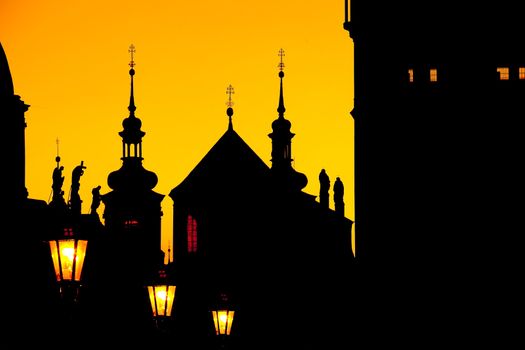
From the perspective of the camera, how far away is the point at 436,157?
285 ft

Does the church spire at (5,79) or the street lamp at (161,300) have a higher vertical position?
the church spire at (5,79)

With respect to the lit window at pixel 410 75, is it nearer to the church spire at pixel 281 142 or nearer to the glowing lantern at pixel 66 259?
the church spire at pixel 281 142

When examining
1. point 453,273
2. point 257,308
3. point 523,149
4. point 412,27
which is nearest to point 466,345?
point 453,273

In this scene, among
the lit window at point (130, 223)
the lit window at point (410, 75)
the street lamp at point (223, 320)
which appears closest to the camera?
the street lamp at point (223, 320)

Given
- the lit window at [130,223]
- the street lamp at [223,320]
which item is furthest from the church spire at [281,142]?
the street lamp at [223,320]

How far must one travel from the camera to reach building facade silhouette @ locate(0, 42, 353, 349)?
103 m

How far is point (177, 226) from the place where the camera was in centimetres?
11731

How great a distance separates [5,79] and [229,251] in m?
44.5

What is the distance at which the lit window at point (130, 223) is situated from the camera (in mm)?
112562

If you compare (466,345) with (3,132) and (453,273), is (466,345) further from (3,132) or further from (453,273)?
(3,132)

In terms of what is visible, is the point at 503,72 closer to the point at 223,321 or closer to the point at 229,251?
the point at 229,251

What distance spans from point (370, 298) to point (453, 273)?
13.8ft

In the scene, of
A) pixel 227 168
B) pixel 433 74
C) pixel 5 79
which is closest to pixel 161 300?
pixel 5 79

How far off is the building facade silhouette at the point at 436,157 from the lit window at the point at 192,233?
30233 millimetres
